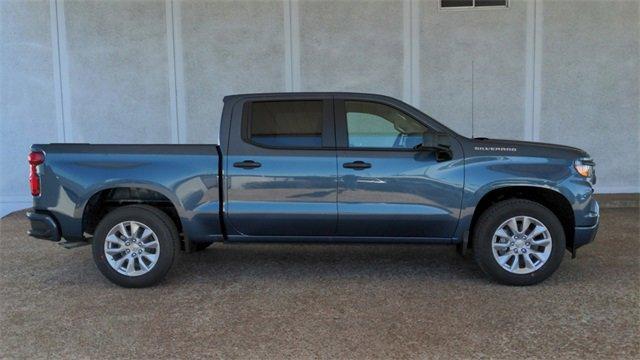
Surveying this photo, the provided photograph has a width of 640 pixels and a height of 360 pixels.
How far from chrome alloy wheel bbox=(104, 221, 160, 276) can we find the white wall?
16.1 feet

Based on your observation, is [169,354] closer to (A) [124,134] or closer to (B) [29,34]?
(A) [124,134]

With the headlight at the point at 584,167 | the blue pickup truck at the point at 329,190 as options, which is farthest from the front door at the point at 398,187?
the headlight at the point at 584,167

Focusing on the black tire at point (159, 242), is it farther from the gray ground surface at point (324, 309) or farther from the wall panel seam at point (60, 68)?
the wall panel seam at point (60, 68)

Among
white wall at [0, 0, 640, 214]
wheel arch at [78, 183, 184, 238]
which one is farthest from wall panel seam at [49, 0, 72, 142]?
wheel arch at [78, 183, 184, 238]

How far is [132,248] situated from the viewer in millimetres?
5496

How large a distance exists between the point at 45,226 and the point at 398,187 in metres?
3.39

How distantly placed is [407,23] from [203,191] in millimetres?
5950

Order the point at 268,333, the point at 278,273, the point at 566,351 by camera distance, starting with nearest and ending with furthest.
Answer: the point at 566,351 → the point at 268,333 → the point at 278,273

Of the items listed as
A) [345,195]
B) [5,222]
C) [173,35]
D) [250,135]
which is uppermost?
[173,35]

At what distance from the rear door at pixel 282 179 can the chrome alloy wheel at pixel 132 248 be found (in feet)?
2.60

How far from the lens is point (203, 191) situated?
5438 mm

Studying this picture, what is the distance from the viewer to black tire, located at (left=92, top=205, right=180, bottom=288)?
5.45m

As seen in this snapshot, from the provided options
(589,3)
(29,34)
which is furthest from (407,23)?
(29,34)

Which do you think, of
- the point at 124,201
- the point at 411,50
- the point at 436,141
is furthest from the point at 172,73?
the point at 436,141
